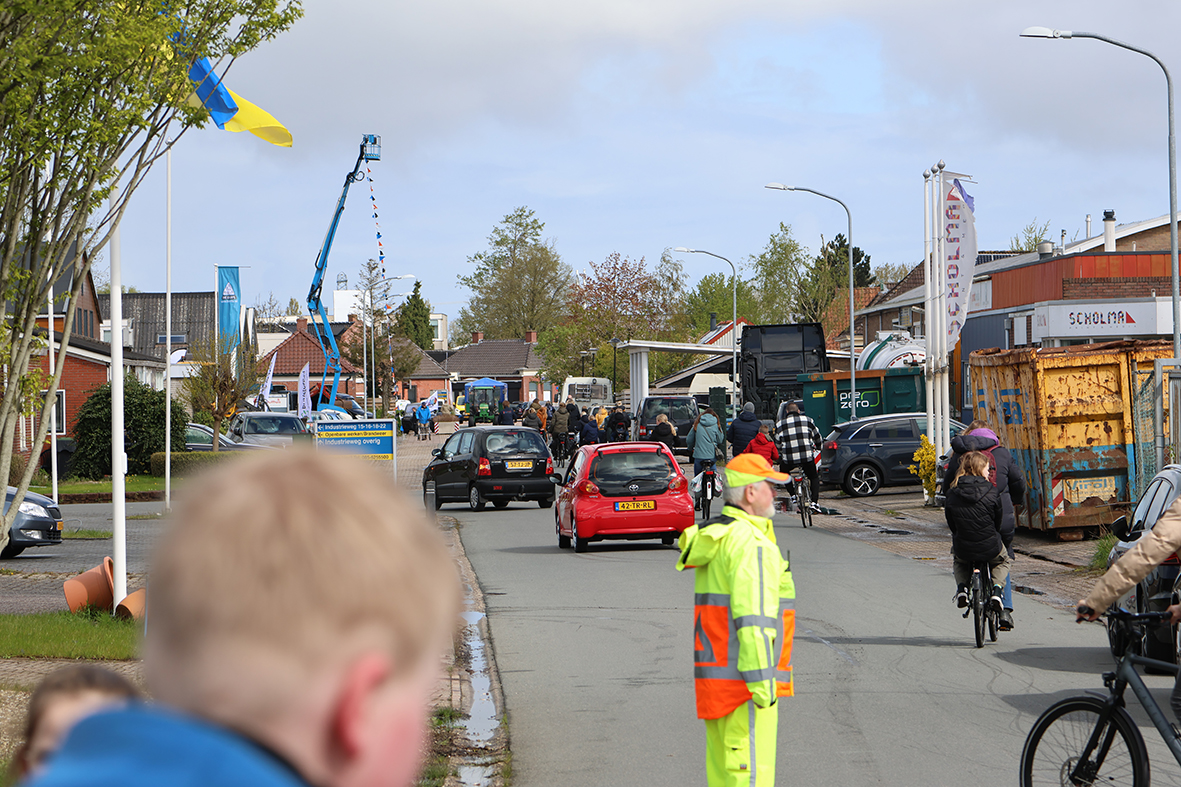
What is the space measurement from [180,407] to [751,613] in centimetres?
3202

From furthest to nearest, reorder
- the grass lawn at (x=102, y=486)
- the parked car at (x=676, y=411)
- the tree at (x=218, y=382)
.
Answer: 1. the parked car at (x=676, y=411)
2. the tree at (x=218, y=382)
3. the grass lawn at (x=102, y=486)

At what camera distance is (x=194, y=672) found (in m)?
1.06

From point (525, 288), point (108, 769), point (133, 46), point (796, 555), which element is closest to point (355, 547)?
point (108, 769)

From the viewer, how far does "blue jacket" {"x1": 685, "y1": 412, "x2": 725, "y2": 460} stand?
2312cm

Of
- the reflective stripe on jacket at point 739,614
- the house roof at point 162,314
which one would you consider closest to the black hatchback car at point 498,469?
the reflective stripe on jacket at point 739,614

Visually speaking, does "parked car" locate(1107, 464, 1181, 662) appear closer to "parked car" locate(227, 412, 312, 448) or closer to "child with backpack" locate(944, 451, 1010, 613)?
"child with backpack" locate(944, 451, 1010, 613)

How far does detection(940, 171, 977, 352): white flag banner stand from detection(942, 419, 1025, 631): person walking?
1182 cm

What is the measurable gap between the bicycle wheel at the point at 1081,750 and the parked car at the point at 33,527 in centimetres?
1555

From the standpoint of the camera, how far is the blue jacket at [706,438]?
2312 centimetres

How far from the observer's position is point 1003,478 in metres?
11.3

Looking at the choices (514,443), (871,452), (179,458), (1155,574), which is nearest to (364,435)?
(514,443)

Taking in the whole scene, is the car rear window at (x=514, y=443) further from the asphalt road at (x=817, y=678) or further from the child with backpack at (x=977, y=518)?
the child with backpack at (x=977, y=518)

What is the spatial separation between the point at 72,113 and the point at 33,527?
10.6 meters

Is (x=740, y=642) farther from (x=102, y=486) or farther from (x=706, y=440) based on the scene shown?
(x=102, y=486)
